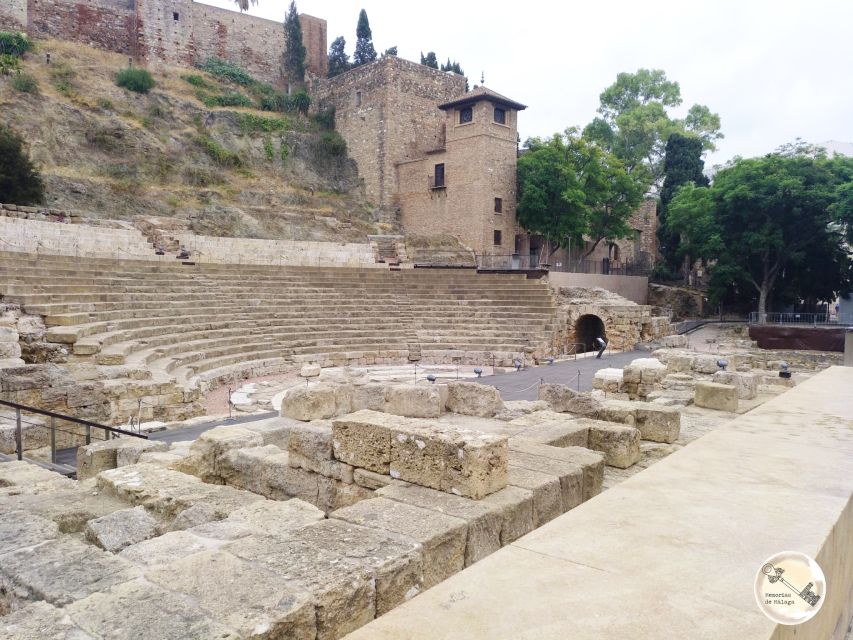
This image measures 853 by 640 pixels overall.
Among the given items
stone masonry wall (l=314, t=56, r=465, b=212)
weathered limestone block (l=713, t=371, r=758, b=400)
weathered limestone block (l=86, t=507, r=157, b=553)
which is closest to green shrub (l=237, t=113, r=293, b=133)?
stone masonry wall (l=314, t=56, r=465, b=212)

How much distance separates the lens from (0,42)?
103 ft

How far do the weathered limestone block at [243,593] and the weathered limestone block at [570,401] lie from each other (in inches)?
240

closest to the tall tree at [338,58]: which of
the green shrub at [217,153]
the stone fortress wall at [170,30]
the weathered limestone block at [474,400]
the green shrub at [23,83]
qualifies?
the stone fortress wall at [170,30]

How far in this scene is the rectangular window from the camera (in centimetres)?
3503

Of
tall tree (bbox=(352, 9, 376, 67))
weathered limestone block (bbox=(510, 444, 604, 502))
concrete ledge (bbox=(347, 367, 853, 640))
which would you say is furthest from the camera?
tall tree (bbox=(352, 9, 376, 67))

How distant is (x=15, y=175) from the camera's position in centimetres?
2100

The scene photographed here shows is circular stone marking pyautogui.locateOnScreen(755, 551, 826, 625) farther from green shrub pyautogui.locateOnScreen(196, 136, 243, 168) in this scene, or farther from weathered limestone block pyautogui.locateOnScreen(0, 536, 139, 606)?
green shrub pyautogui.locateOnScreen(196, 136, 243, 168)

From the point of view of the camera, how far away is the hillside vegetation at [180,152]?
27.6 metres

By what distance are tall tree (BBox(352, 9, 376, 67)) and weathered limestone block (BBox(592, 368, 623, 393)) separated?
4371 cm

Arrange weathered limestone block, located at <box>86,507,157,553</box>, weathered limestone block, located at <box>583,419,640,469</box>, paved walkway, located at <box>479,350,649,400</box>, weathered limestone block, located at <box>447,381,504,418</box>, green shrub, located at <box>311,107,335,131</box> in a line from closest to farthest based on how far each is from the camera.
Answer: weathered limestone block, located at <box>86,507,157,553</box> → weathered limestone block, located at <box>583,419,640,469</box> → weathered limestone block, located at <box>447,381,504,418</box> → paved walkway, located at <box>479,350,649,400</box> → green shrub, located at <box>311,107,335,131</box>

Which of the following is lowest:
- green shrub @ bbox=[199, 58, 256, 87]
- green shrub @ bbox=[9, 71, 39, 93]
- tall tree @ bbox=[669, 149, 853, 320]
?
tall tree @ bbox=[669, 149, 853, 320]

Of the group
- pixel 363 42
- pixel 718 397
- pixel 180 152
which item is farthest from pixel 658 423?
pixel 363 42

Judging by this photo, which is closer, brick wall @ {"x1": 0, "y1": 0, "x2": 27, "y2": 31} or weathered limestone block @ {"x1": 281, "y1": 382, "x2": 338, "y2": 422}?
weathered limestone block @ {"x1": 281, "y1": 382, "x2": 338, "y2": 422}

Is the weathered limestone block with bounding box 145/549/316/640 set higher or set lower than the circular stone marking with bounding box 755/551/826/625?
lower
